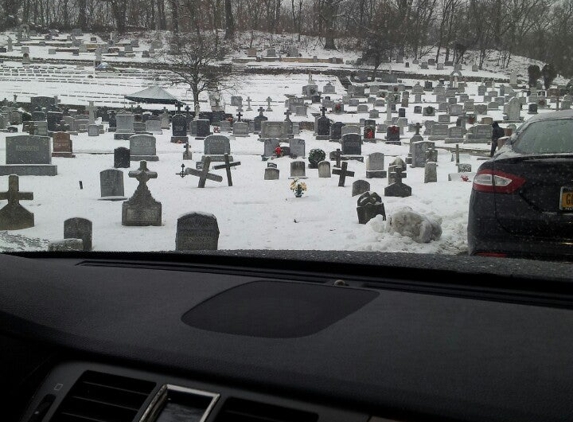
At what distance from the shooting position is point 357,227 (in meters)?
8.88

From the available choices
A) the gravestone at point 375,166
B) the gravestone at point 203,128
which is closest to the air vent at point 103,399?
the gravestone at point 375,166

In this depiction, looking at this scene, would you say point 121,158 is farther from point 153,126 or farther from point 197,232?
point 153,126

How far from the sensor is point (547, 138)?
16.9ft

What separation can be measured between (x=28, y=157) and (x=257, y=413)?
49.5 feet

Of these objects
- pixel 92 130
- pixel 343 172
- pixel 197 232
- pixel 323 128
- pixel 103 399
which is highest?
pixel 103 399

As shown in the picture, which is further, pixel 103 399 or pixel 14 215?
pixel 14 215

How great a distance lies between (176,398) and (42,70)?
48679 mm

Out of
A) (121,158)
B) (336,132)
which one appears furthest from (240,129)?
(121,158)

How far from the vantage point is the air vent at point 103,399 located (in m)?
1.43

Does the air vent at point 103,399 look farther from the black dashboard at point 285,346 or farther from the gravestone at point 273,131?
the gravestone at point 273,131

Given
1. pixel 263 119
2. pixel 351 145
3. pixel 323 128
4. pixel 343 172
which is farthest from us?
pixel 263 119

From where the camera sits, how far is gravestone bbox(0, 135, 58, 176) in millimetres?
14844

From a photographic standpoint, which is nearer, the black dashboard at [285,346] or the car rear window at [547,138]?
the black dashboard at [285,346]

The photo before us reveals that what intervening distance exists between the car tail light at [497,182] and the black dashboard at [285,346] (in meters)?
2.55
